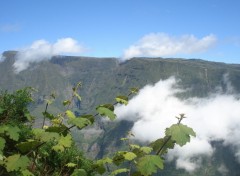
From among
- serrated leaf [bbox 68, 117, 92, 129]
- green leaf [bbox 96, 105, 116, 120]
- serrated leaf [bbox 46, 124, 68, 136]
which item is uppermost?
green leaf [bbox 96, 105, 116, 120]

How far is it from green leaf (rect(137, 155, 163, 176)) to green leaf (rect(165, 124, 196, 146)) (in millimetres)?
430

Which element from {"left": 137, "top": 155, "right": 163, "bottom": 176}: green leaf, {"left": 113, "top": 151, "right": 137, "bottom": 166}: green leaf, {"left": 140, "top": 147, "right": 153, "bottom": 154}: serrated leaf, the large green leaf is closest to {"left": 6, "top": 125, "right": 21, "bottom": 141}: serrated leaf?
the large green leaf

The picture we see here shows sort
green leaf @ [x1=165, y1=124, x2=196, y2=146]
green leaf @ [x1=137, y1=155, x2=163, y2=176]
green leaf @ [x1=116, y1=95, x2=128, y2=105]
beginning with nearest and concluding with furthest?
green leaf @ [x1=165, y1=124, x2=196, y2=146], green leaf @ [x1=137, y1=155, x2=163, y2=176], green leaf @ [x1=116, y1=95, x2=128, y2=105]

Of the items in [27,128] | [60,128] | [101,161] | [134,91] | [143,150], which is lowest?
[27,128]

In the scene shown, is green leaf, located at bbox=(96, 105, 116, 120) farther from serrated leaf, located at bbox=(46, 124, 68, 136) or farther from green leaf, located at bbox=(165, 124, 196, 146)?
green leaf, located at bbox=(165, 124, 196, 146)

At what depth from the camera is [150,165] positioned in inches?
208

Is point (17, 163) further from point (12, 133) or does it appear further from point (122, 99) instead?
point (122, 99)

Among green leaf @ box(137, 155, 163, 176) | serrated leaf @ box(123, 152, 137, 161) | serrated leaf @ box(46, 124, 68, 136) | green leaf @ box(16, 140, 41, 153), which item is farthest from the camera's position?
serrated leaf @ box(123, 152, 137, 161)

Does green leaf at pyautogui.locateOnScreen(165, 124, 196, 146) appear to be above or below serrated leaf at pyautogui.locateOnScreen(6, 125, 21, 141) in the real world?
above

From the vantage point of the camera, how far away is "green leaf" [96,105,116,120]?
5660 millimetres

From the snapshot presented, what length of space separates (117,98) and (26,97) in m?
13.6

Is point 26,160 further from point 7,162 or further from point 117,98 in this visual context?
point 117,98

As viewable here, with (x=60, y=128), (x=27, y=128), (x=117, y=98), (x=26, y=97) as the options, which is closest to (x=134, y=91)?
(x=117, y=98)

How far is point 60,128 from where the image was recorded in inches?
224
